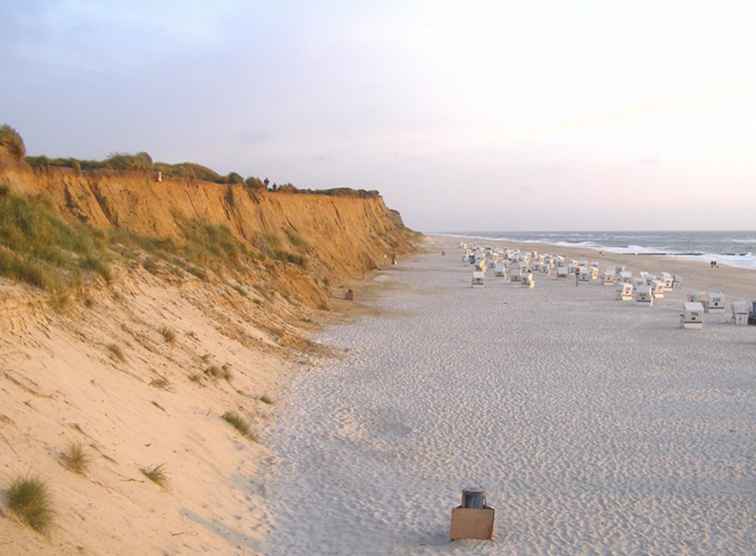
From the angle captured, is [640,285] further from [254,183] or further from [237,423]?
[237,423]

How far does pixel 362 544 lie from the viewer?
7.52 m

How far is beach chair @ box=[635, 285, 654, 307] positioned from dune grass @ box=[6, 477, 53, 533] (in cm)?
2719

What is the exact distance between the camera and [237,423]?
10.5 meters

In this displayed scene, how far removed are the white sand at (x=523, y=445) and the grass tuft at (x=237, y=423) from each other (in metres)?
0.39

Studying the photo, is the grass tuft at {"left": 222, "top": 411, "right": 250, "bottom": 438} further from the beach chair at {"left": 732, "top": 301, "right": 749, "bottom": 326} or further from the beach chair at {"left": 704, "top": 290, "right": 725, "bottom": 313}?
the beach chair at {"left": 704, "top": 290, "right": 725, "bottom": 313}

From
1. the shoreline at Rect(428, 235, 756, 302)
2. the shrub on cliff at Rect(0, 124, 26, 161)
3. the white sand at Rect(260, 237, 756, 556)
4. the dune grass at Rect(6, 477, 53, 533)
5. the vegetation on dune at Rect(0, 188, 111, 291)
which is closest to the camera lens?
the dune grass at Rect(6, 477, 53, 533)

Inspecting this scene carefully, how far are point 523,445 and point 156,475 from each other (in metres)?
5.74

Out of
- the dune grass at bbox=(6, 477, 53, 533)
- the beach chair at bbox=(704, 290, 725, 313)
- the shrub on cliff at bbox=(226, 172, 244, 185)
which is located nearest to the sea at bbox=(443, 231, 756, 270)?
the beach chair at bbox=(704, 290, 725, 313)

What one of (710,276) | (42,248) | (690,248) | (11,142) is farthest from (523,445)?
(690,248)

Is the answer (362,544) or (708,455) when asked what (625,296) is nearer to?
(708,455)

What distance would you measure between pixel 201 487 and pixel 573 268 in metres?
38.0

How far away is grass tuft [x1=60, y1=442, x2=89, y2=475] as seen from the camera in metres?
6.55

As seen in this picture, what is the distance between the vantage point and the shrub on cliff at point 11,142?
49.2 ft

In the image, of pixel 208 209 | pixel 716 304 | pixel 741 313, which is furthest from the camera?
pixel 208 209
